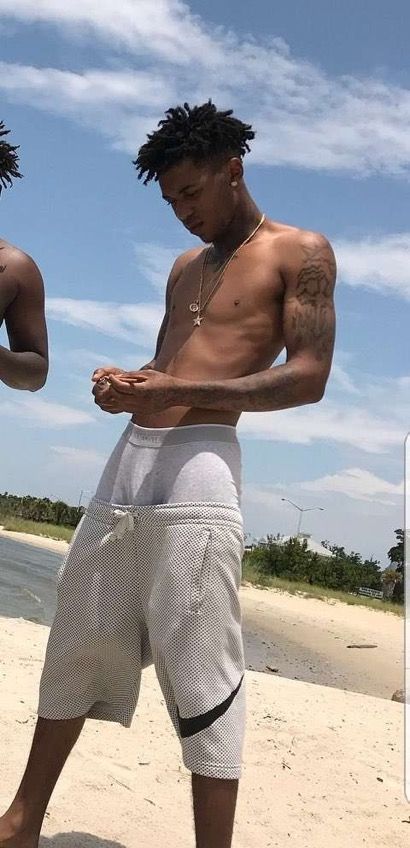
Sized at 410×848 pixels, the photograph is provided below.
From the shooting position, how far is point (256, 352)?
2777 millimetres

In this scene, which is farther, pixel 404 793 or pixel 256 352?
pixel 404 793

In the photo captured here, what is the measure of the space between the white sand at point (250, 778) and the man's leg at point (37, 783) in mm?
311

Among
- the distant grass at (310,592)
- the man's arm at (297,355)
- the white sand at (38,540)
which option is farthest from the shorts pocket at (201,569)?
the white sand at (38,540)

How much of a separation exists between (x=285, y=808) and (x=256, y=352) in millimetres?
2247

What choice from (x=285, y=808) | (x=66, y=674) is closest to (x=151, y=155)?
(x=66, y=674)

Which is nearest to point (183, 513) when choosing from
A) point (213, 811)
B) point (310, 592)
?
point (213, 811)

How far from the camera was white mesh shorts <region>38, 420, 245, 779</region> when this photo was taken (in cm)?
252

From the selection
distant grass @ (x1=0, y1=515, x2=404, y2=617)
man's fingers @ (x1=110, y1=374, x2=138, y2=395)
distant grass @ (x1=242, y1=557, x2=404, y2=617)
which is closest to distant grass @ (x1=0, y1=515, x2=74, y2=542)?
distant grass @ (x1=0, y1=515, x2=404, y2=617)

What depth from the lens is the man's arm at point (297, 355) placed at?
2.62 metres

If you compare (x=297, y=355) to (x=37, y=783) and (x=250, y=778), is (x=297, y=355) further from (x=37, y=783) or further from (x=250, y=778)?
(x=250, y=778)

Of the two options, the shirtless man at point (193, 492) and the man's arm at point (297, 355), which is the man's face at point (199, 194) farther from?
the man's arm at point (297, 355)

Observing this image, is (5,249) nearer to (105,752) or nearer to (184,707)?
(184,707)

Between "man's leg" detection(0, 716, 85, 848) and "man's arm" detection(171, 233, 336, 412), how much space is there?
1097 mm

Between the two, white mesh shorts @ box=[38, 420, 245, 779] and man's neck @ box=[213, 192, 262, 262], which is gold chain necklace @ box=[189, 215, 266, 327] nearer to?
man's neck @ box=[213, 192, 262, 262]
